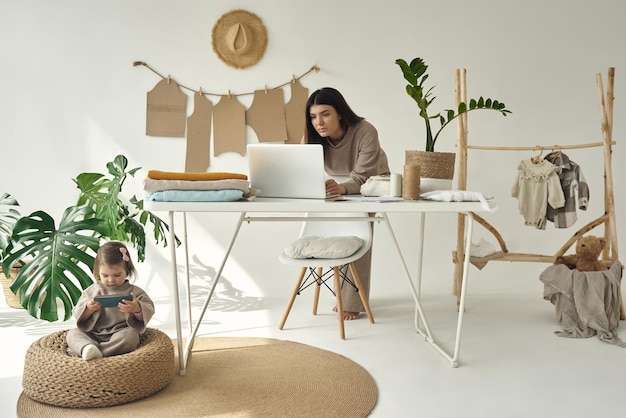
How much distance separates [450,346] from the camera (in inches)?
116

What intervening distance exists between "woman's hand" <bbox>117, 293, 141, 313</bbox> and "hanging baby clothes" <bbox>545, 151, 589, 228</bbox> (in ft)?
7.66

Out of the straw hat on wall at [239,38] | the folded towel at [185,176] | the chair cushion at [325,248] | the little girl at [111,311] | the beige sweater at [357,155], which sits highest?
the straw hat on wall at [239,38]

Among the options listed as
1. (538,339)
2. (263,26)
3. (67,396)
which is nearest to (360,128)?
(263,26)

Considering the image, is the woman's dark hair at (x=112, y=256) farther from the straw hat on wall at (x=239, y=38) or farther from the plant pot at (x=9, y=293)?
the straw hat on wall at (x=239, y=38)

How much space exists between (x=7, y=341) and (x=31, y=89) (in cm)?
154

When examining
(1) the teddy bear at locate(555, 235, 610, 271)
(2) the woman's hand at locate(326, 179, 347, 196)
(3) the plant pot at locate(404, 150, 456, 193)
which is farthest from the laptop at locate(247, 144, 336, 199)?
(1) the teddy bear at locate(555, 235, 610, 271)

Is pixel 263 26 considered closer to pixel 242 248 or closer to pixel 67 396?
pixel 242 248

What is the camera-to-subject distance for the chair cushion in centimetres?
299

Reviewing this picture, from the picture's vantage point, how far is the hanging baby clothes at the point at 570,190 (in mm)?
3576

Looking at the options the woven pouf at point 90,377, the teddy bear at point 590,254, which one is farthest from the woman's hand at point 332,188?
the teddy bear at point 590,254

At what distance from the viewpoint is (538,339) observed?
3.10 meters

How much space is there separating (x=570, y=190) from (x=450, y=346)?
1.22 metres

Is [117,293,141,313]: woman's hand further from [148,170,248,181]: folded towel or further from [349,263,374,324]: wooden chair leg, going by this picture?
[349,263,374,324]: wooden chair leg

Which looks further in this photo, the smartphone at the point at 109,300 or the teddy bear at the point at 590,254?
the teddy bear at the point at 590,254
